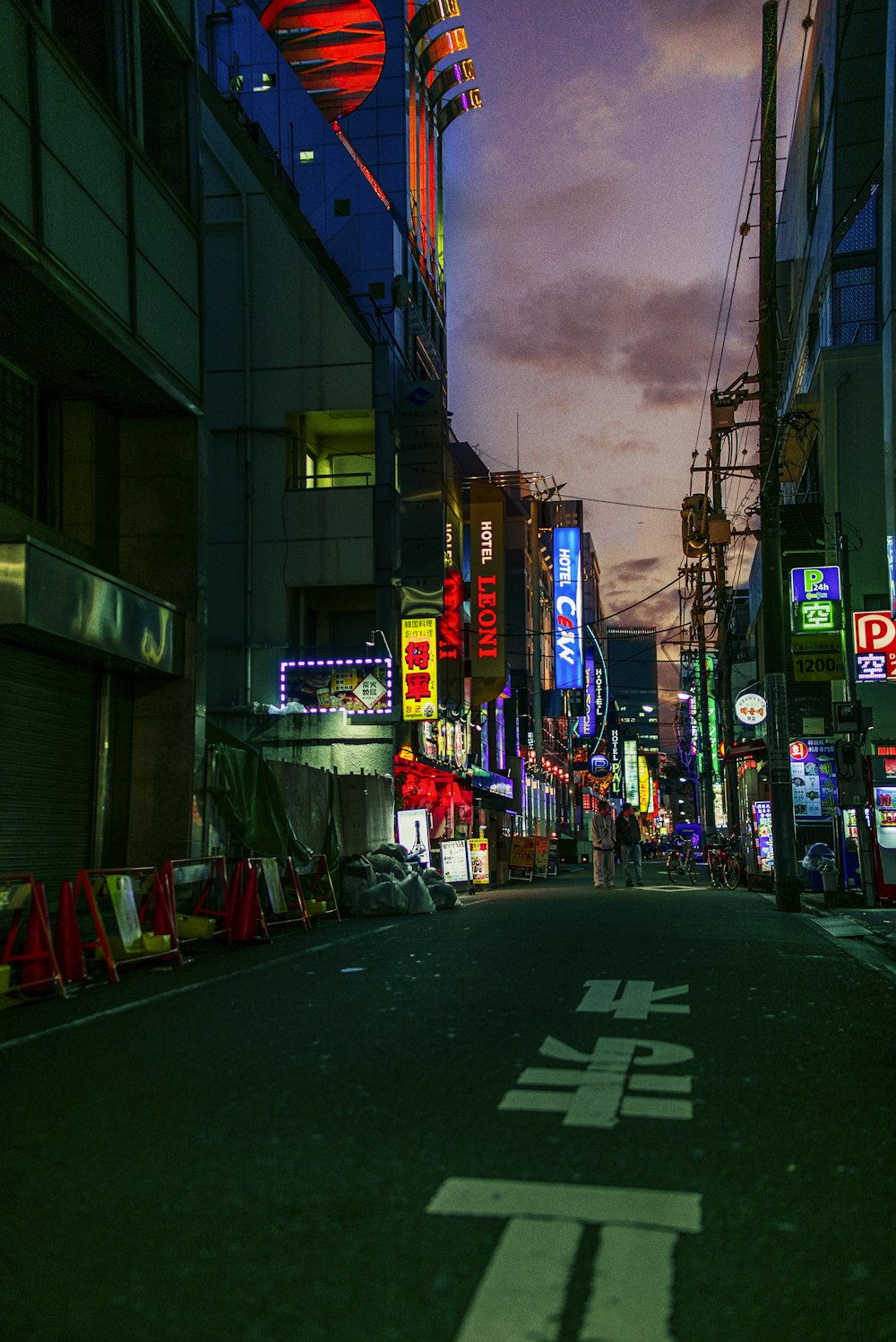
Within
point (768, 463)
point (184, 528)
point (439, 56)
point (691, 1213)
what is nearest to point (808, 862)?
point (768, 463)

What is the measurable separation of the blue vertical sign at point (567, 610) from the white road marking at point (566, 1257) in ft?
179

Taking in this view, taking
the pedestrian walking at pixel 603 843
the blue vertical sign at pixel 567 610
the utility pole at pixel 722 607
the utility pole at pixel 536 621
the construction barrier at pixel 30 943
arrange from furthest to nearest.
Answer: the utility pole at pixel 536 621 < the blue vertical sign at pixel 567 610 < the utility pole at pixel 722 607 < the pedestrian walking at pixel 603 843 < the construction barrier at pixel 30 943

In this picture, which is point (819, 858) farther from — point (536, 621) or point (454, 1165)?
point (536, 621)

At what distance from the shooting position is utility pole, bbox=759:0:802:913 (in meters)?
21.3

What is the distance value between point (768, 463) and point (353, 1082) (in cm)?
1893

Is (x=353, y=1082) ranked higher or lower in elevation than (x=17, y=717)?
lower

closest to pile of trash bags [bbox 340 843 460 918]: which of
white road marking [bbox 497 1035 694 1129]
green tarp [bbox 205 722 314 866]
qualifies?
green tarp [bbox 205 722 314 866]

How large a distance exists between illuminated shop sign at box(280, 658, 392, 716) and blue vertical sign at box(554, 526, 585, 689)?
1082 inches

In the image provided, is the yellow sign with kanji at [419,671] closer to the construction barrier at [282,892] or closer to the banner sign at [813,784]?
the banner sign at [813,784]

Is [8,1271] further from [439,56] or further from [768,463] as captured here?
[439,56]

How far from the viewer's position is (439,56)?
1885 inches

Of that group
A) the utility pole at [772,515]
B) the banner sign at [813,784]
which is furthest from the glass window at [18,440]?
the banner sign at [813,784]

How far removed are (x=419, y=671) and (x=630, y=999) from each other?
24.3 m

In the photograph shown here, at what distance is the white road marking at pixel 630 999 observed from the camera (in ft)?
27.5
